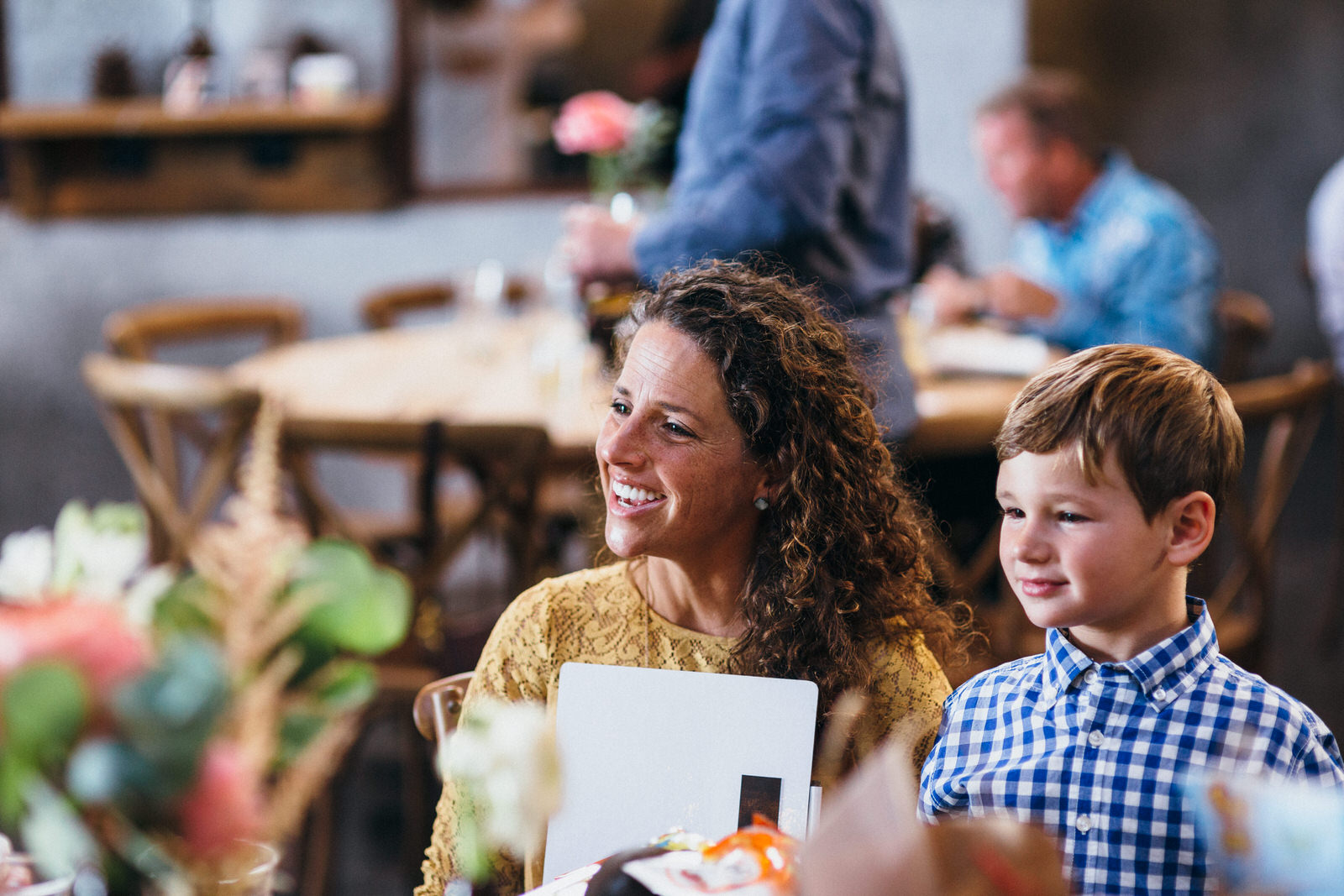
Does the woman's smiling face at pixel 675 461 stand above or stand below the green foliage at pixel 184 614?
below

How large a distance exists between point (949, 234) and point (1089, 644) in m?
2.57

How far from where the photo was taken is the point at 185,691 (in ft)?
1.85

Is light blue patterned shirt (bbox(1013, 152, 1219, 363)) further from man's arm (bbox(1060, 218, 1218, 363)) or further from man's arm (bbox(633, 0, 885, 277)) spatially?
man's arm (bbox(633, 0, 885, 277))

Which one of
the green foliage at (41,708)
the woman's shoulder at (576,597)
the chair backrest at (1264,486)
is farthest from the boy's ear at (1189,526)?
the chair backrest at (1264,486)

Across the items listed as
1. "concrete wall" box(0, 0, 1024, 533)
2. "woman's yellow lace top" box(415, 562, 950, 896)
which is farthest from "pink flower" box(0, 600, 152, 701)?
"concrete wall" box(0, 0, 1024, 533)

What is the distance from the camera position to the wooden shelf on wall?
162 inches

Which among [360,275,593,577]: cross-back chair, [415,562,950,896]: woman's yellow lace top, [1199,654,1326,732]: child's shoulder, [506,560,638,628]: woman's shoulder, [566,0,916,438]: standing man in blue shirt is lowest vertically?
[360,275,593,577]: cross-back chair

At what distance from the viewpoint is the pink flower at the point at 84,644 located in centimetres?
59

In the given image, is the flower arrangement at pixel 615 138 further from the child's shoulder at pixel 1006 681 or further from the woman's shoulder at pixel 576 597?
the child's shoulder at pixel 1006 681

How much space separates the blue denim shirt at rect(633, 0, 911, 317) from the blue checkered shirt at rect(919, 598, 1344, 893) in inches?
37.3

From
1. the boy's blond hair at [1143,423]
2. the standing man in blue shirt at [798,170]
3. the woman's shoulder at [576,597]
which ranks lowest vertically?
the woman's shoulder at [576,597]

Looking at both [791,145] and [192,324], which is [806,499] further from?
[192,324]

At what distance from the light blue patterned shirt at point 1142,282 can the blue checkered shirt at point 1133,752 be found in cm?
187

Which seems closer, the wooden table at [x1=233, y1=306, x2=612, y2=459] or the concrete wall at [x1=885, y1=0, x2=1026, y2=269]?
the wooden table at [x1=233, y1=306, x2=612, y2=459]
